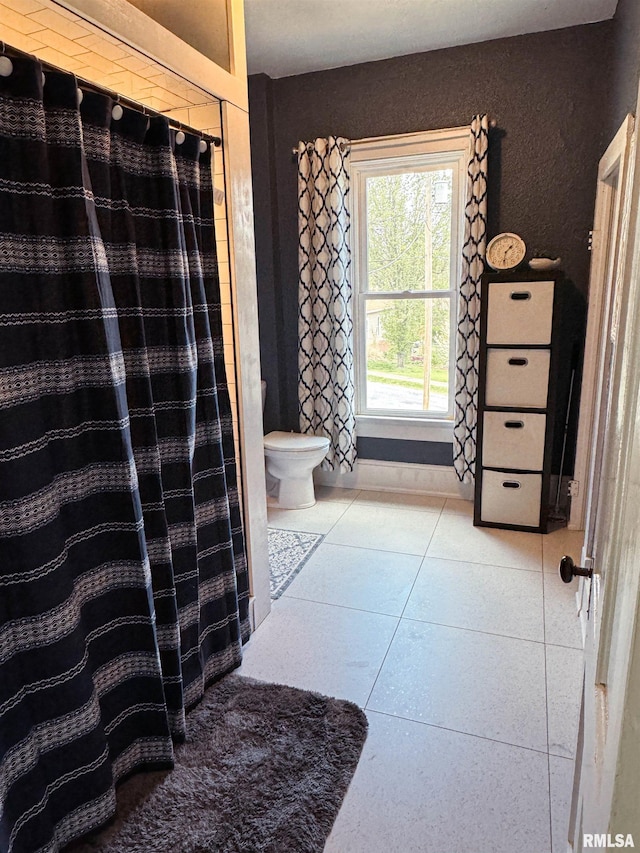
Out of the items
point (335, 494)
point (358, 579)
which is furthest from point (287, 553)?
point (335, 494)

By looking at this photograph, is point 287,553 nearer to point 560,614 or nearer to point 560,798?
point 560,614

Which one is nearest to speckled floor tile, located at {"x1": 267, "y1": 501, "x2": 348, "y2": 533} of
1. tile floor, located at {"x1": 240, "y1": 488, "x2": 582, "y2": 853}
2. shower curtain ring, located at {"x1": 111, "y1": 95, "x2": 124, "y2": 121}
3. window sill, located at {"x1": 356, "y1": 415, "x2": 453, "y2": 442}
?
tile floor, located at {"x1": 240, "y1": 488, "x2": 582, "y2": 853}

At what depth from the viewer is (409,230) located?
3.61 metres

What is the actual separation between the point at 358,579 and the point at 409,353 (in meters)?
1.67

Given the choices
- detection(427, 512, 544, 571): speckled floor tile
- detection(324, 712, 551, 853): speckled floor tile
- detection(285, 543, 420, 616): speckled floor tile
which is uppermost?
detection(427, 512, 544, 571): speckled floor tile

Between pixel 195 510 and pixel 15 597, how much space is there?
669 millimetres

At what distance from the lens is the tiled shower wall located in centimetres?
149

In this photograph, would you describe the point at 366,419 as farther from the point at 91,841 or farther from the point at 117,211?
the point at 91,841

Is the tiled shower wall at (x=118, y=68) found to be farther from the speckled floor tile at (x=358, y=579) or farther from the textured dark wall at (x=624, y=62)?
the textured dark wall at (x=624, y=62)

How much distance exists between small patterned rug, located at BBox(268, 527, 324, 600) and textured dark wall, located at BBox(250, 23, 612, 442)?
2.16m

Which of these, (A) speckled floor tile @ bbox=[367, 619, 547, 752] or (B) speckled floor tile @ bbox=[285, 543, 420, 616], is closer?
(A) speckled floor tile @ bbox=[367, 619, 547, 752]

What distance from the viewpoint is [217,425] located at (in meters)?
1.90

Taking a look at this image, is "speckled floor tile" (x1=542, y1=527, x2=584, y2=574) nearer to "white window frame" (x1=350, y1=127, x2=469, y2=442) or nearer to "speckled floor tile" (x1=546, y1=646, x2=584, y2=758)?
"speckled floor tile" (x1=546, y1=646, x2=584, y2=758)

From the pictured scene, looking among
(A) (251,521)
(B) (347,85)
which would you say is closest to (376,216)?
(B) (347,85)
